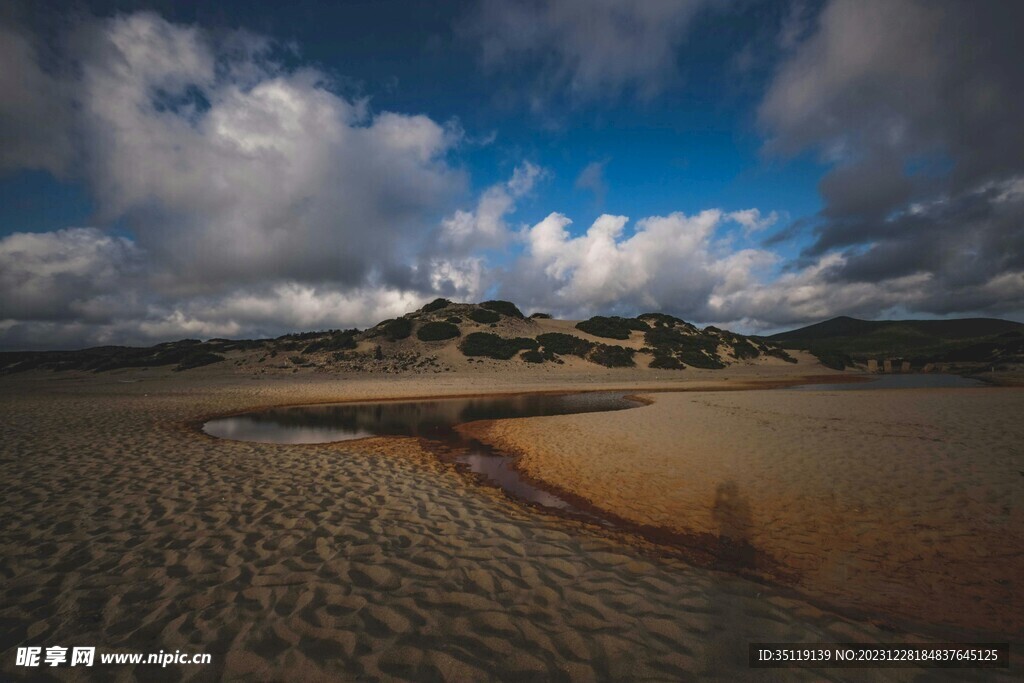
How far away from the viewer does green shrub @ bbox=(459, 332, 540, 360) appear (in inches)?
1895

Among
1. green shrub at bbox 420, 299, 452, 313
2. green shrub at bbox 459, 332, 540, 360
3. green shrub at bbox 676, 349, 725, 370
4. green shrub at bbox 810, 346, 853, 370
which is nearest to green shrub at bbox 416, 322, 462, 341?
green shrub at bbox 459, 332, 540, 360

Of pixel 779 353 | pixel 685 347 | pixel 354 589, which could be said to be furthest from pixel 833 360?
pixel 354 589

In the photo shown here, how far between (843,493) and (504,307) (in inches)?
2404

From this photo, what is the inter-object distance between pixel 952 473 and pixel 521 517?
879 centimetres

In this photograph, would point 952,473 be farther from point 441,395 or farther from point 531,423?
point 441,395

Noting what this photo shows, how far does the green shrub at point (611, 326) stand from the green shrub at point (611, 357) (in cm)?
947

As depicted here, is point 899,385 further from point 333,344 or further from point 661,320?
point 333,344

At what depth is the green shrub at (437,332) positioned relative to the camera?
52750 mm

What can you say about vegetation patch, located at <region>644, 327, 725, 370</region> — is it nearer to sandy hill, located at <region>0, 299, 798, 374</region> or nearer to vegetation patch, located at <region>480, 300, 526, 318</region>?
sandy hill, located at <region>0, 299, 798, 374</region>

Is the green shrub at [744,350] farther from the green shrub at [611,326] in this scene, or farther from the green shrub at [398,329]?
Result: the green shrub at [398,329]

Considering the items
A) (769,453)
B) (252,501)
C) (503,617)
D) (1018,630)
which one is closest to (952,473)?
(769,453)

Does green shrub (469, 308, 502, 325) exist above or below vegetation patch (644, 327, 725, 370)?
above

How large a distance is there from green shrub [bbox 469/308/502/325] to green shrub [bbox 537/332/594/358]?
8397mm

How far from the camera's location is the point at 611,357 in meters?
49.3
